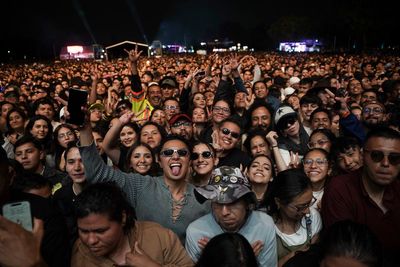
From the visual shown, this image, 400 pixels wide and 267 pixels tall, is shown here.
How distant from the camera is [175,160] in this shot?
3410mm

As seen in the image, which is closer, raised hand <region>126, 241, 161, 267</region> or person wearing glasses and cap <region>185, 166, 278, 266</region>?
raised hand <region>126, 241, 161, 267</region>

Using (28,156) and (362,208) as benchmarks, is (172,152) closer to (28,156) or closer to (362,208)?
(362,208)

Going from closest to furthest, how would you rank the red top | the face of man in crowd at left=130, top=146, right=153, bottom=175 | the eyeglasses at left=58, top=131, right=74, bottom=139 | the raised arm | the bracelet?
the red top, the raised arm, the face of man in crowd at left=130, top=146, right=153, bottom=175, the bracelet, the eyeglasses at left=58, top=131, right=74, bottom=139

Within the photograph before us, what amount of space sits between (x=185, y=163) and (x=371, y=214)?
1499 mm

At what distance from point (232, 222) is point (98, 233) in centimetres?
98

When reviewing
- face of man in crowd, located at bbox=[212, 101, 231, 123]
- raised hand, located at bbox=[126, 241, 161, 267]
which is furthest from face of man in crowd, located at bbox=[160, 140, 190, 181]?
face of man in crowd, located at bbox=[212, 101, 231, 123]

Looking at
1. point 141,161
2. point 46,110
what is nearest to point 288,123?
point 141,161

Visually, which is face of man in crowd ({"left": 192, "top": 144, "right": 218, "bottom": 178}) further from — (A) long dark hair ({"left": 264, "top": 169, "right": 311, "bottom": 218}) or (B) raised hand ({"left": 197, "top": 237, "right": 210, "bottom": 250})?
(B) raised hand ({"left": 197, "top": 237, "right": 210, "bottom": 250})

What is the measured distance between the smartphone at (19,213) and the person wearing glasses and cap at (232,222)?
131 cm

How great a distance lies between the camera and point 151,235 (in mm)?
2645

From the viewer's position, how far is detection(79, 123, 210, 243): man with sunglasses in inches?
124

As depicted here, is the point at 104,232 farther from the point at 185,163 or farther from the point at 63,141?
the point at 63,141

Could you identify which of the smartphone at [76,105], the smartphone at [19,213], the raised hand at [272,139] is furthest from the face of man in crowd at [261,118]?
the smartphone at [19,213]

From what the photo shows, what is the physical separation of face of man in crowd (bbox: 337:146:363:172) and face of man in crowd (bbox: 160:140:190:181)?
160 cm
